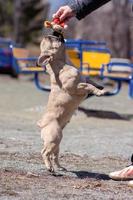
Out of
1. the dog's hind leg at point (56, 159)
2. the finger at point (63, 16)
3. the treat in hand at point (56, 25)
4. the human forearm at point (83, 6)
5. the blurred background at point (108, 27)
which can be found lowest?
the blurred background at point (108, 27)

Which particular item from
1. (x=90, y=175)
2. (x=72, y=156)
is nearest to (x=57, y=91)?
(x=90, y=175)

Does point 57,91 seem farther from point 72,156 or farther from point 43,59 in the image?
point 72,156

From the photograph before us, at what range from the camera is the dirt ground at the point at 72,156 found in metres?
5.17

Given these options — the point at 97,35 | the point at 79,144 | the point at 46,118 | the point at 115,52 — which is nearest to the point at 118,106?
the point at 79,144

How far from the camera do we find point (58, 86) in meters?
5.73

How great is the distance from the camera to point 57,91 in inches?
226

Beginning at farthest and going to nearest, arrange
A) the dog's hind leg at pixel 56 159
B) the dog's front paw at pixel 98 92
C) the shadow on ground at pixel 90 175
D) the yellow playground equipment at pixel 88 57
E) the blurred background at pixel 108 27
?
1. the blurred background at pixel 108 27
2. the yellow playground equipment at pixel 88 57
3. the shadow on ground at pixel 90 175
4. the dog's hind leg at pixel 56 159
5. the dog's front paw at pixel 98 92

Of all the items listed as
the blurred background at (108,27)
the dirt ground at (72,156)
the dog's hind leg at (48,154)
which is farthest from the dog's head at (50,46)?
the blurred background at (108,27)

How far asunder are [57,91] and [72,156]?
158 cm

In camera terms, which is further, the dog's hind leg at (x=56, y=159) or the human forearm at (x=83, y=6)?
the dog's hind leg at (x=56, y=159)

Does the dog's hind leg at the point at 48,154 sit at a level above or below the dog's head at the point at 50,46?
below

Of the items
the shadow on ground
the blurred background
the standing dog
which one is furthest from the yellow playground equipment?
the blurred background

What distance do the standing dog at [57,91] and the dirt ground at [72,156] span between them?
326mm

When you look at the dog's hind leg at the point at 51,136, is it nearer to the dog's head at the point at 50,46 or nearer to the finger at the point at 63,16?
the dog's head at the point at 50,46
